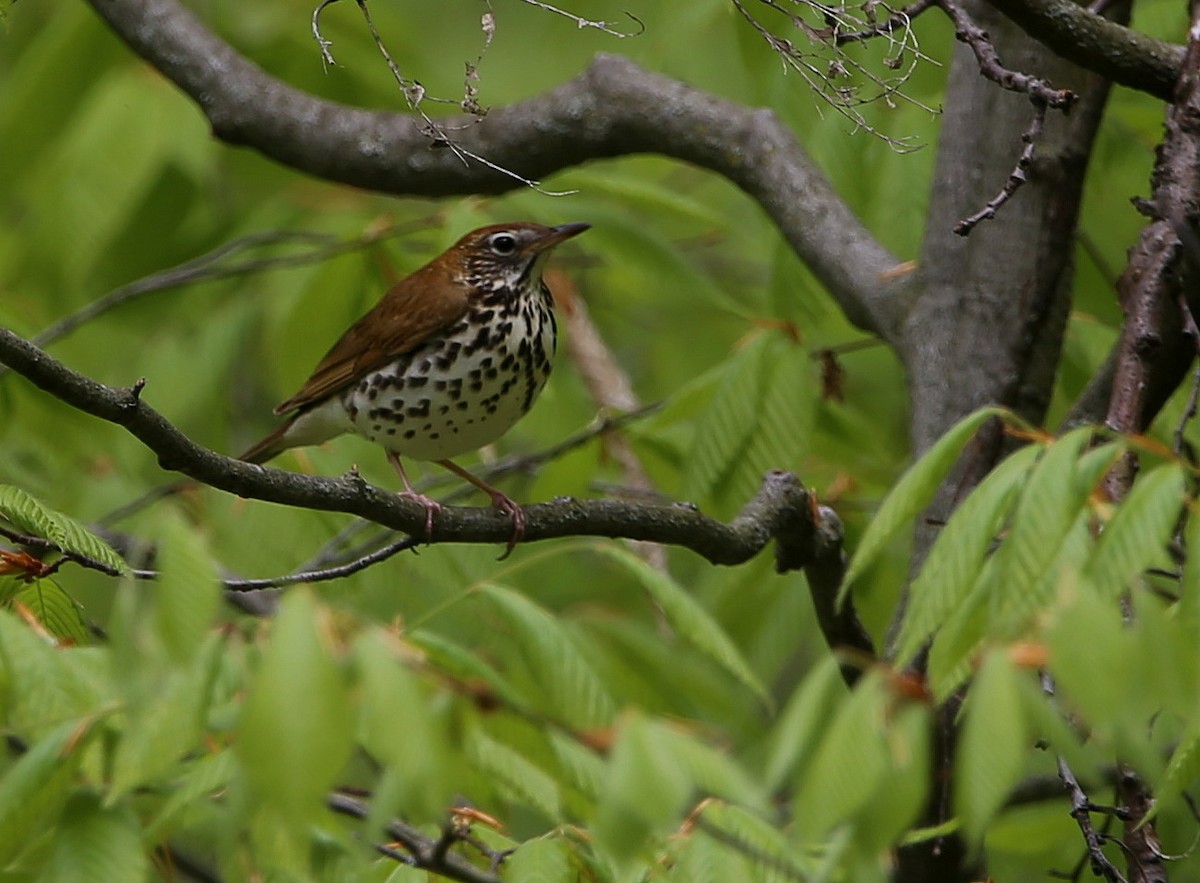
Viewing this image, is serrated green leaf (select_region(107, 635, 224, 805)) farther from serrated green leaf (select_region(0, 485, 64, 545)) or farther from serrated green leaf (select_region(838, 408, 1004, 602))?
serrated green leaf (select_region(838, 408, 1004, 602))

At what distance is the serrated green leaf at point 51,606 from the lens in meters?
3.02

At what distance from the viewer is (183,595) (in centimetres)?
192

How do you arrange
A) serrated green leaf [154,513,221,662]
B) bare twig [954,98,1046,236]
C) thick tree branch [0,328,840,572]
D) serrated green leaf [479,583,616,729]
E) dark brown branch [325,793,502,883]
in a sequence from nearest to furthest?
serrated green leaf [154,513,221,662] < dark brown branch [325,793,502,883] < thick tree branch [0,328,840,572] < serrated green leaf [479,583,616,729] < bare twig [954,98,1046,236]

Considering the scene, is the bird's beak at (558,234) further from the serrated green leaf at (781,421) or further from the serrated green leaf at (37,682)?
the serrated green leaf at (37,682)

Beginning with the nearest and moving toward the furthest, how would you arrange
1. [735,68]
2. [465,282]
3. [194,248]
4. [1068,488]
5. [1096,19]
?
[1068,488] < [1096,19] < [465,282] < [194,248] < [735,68]

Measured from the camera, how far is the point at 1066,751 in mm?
1890

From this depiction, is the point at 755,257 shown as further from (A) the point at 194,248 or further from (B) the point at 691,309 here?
(A) the point at 194,248

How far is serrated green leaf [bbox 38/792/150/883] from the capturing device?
7.57 ft

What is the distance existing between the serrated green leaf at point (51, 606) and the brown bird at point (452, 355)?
5.74 ft

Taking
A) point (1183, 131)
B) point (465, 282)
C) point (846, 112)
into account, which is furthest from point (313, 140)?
point (1183, 131)

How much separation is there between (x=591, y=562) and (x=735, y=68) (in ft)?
7.84

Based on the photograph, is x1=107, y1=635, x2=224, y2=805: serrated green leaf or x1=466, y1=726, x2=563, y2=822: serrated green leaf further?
x1=466, y1=726, x2=563, y2=822: serrated green leaf

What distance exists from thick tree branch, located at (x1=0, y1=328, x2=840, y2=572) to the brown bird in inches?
43.0

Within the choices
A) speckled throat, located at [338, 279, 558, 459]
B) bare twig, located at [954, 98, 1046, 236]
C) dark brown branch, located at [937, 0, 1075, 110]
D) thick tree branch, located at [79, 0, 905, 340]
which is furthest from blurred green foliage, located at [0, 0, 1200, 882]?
dark brown branch, located at [937, 0, 1075, 110]
